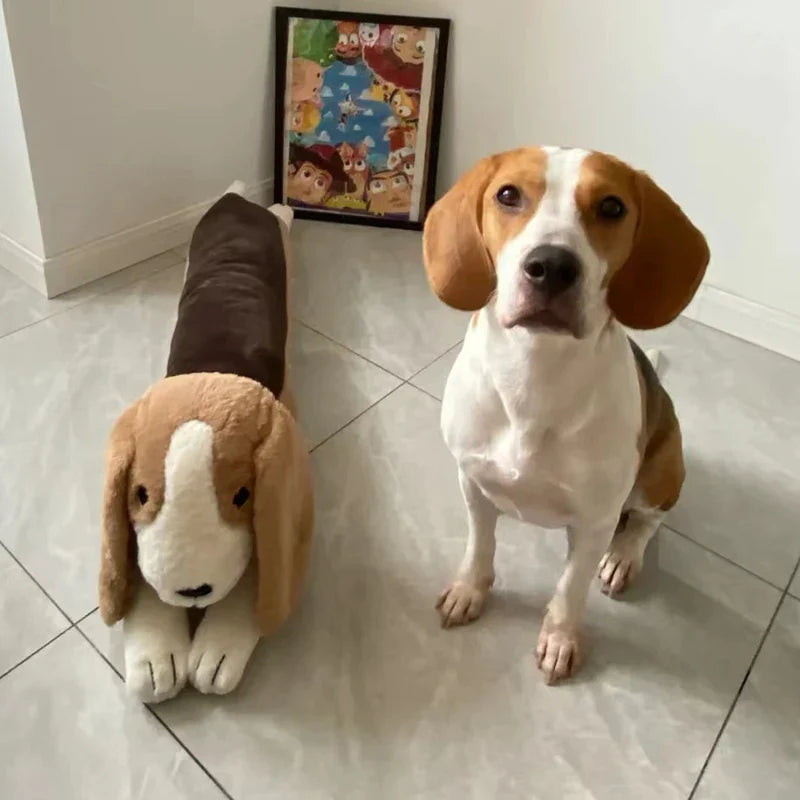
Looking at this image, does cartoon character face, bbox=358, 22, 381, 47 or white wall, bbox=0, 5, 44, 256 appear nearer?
white wall, bbox=0, 5, 44, 256

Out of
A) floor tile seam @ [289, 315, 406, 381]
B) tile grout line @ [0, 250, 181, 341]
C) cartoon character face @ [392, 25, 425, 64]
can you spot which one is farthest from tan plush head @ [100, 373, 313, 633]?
cartoon character face @ [392, 25, 425, 64]

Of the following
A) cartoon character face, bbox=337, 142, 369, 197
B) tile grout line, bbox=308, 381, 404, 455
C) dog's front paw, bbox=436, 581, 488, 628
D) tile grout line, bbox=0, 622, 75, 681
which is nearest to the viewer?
tile grout line, bbox=0, 622, 75, 681

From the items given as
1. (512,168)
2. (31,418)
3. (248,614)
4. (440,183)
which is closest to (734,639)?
(248,614)

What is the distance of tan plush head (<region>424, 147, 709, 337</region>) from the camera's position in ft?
3.03

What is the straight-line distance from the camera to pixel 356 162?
2379 millimetres

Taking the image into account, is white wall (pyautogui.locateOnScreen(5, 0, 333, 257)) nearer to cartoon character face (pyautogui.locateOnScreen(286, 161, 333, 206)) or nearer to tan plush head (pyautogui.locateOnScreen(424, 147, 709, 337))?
cartoon character face (pyautogui.locateOnScreen(286, 161, 333, 206))

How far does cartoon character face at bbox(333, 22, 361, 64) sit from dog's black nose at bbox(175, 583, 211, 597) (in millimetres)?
1557

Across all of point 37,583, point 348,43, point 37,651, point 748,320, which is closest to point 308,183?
point 348,43

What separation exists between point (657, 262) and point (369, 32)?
1.54 meters

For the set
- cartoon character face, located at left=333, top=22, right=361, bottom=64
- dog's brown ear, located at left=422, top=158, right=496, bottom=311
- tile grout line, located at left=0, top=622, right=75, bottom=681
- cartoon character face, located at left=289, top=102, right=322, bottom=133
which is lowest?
tile grout line, located at left=0, top=622, right=75, bottom=681

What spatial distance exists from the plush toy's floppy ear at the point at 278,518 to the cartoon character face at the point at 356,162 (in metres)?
1.21

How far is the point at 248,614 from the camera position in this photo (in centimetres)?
131

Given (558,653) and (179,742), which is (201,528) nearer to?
(179,742)

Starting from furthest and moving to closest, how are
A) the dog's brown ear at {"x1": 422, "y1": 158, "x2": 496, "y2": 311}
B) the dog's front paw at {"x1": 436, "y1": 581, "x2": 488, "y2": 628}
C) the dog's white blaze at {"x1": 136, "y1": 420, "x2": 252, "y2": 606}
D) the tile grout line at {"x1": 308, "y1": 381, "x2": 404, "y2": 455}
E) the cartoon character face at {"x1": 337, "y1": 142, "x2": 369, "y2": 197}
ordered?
the cartoon character face at {"x1": 337, "y1": 142, "x2": 369, "y2": 197}, the tile grout line at {"x1": 308, "y1": 381, "x2": 404, "y2": 455}, the dog's front paw at {"x1": 436, "y1": 581, "x2": 488, "y2": 628}, the dog's white blaze at {"x1": 136, "y1": 420, "x2": 252, "y2": 606}, the dog's brown ear at {"x1": 422, "y1": 158, "x2": 496, "y2": 311}
